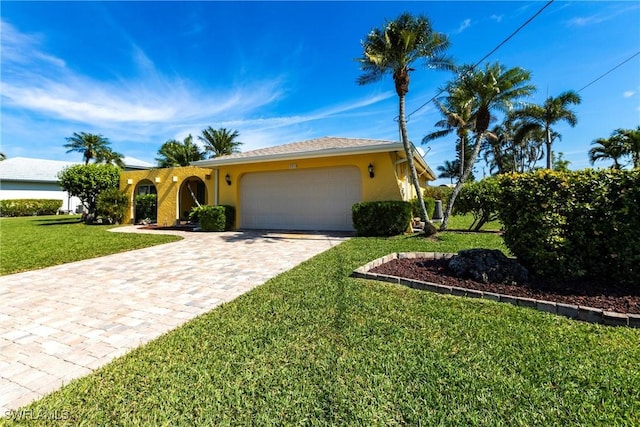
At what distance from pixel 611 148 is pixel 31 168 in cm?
5831

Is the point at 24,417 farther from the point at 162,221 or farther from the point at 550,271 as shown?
the point at 162,221

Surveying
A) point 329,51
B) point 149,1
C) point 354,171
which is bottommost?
point 354,171

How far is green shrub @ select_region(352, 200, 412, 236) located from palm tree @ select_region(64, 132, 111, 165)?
1402 inches

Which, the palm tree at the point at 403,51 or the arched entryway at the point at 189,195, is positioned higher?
the palm tree at the point at 403,51

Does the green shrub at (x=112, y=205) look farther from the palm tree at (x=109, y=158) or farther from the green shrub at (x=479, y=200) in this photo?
the palm tree at (x=109, y=158)

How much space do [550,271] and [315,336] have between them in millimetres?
3874

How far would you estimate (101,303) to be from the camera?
4.17m

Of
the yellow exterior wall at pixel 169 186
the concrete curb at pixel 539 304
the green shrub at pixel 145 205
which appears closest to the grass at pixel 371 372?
the concrete curb at pixel 539 304

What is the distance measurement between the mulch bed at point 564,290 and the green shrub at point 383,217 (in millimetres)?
5262

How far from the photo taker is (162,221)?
54.6 feet

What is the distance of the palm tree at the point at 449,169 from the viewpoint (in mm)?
50531

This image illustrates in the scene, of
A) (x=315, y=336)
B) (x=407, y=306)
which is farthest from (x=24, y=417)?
(x=407, y=306)

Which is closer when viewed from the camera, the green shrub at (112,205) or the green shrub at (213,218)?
the green shrub at (213,218)

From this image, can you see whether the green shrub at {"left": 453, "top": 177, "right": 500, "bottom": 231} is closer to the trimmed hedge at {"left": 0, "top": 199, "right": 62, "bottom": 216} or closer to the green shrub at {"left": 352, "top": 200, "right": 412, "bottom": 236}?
the green shrub at {"left": 352, "top": 200, "right": 412, "bottom": 236}
